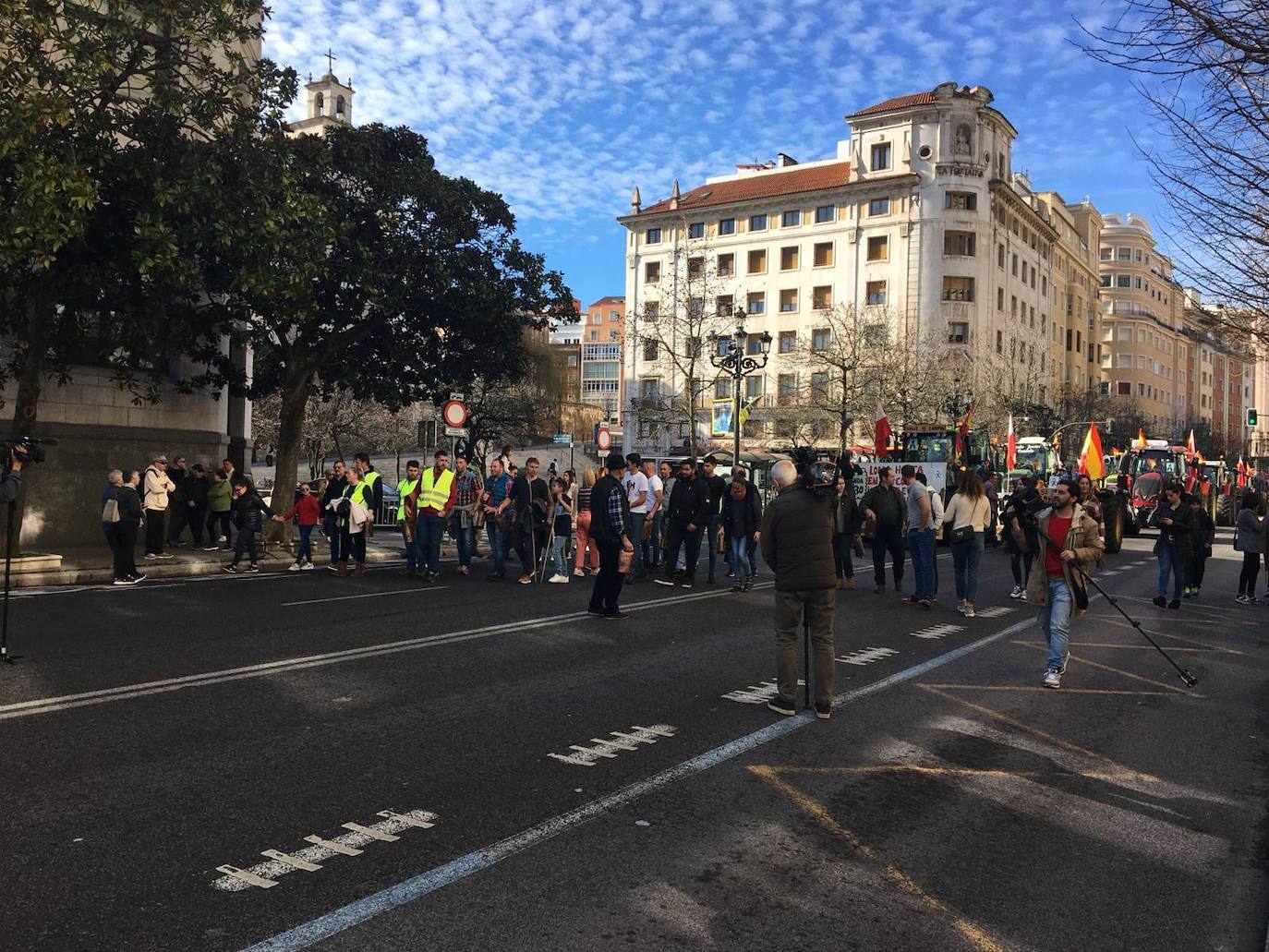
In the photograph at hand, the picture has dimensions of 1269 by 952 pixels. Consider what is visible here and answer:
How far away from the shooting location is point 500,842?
4324 mm

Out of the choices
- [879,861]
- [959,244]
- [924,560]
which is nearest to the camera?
[879,861]

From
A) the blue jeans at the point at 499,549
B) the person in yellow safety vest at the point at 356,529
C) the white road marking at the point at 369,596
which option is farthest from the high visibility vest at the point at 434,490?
the white road marking at the point at 369,596

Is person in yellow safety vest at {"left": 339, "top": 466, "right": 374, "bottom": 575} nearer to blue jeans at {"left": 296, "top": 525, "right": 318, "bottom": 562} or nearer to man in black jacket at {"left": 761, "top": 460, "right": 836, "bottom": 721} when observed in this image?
blue jeans at {"left": 296, "top": 525, "right": 318, "bottom": 562}

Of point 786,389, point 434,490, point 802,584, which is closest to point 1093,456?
point 434,490

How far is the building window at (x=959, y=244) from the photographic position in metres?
59.2

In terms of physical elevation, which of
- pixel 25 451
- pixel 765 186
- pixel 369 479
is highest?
pixel 765 186

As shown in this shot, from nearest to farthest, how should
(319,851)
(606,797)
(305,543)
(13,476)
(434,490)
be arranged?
(319,851), (606,797), (13,476), (434,490), (305,543)

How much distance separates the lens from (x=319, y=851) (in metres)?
4.15

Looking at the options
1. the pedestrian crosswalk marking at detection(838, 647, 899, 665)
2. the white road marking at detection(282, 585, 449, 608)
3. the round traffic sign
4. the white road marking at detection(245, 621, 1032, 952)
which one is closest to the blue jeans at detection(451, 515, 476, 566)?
the white road marking at detection(282, 585, 449, 608)

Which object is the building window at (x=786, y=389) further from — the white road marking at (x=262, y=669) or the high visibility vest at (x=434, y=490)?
the white road marking at (x=262, y=669)

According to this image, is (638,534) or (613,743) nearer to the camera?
(613,743)

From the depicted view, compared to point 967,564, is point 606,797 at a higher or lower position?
lower

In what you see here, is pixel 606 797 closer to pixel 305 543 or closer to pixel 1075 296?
pixel 305 543

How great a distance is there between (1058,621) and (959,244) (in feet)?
182
